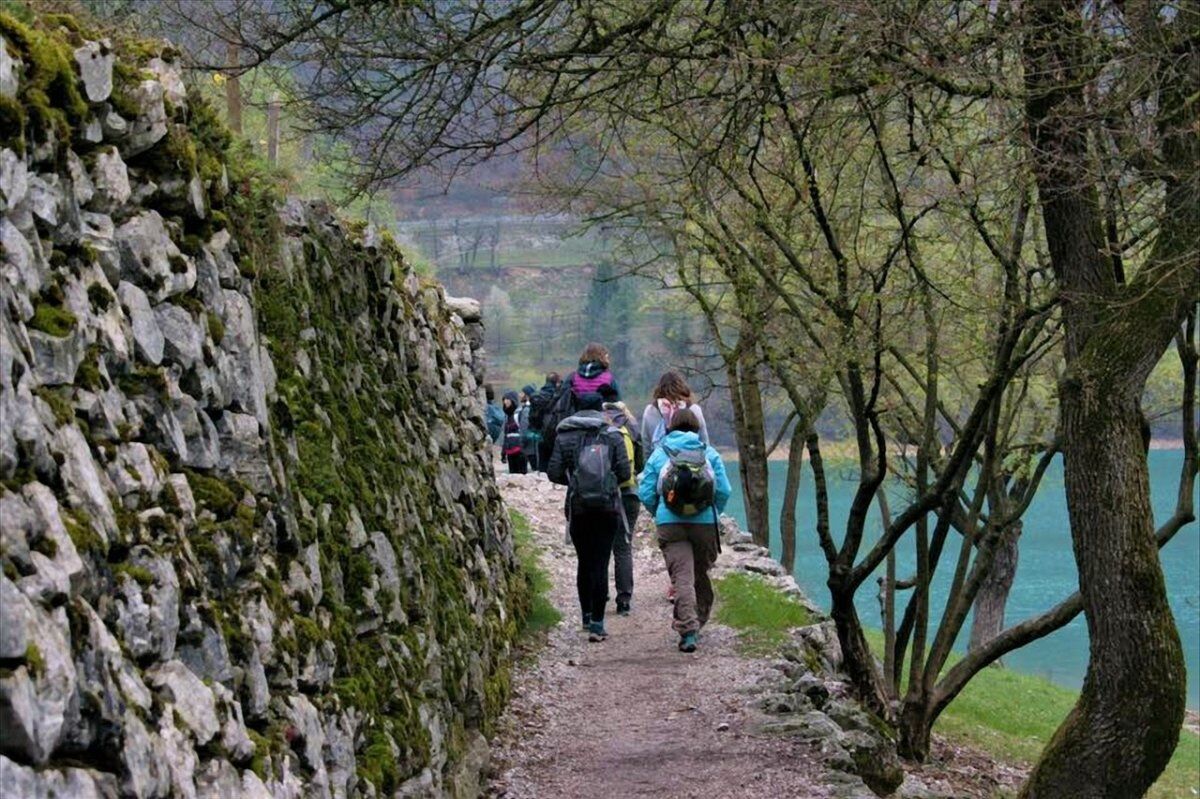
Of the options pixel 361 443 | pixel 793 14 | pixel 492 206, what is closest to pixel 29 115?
pixel 361 443

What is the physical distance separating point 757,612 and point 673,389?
2.15m

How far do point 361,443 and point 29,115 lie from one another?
141 inches

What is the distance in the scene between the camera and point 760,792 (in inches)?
305

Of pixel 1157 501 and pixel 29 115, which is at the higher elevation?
pixel 29 115

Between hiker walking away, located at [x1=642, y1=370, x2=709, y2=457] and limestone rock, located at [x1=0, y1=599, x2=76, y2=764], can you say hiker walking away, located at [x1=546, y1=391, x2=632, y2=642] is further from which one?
limestone rock, located at [x1=0, y1=599, x2=76, y2=764]

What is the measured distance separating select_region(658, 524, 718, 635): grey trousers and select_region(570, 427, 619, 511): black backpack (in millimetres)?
475

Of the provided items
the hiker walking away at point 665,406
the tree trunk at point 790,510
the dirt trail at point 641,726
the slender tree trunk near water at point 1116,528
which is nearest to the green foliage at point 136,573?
the dirt trail at point 641,726

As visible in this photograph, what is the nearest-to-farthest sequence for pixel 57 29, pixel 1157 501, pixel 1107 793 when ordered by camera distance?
pixel 57 29, pixel 1107 793, pixel 1157 501

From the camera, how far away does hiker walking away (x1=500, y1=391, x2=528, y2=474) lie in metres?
25.0

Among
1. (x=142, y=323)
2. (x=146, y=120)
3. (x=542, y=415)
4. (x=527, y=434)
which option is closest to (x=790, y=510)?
(x=527, y=434)

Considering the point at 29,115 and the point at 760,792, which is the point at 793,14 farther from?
the point at 29,115

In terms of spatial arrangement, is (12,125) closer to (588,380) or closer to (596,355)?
(588,380)

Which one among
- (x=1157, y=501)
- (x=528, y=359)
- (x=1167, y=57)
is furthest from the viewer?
(x=528, y=359)

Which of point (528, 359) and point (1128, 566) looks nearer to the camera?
point (1128, 566)
